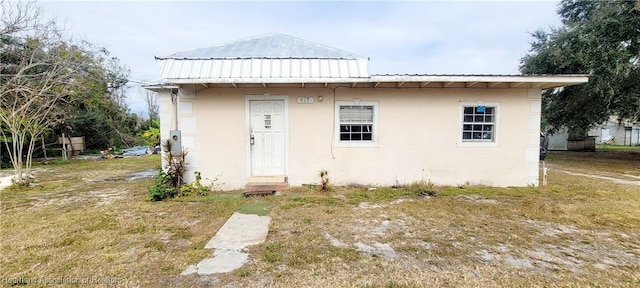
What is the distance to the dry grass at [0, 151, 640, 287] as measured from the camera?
2758 mm

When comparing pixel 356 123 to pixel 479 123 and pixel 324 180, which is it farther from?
pixel 479 123

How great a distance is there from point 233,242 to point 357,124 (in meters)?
4.13

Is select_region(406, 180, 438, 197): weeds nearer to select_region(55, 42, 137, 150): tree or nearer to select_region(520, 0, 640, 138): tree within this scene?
select_region(520, 0, 640, 138): tree

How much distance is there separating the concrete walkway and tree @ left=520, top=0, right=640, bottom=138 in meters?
12.2

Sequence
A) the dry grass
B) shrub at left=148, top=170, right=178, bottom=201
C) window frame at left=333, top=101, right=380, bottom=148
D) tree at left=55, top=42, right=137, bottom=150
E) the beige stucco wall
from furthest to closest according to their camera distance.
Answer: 1. tree at left=55, top=42, right=137, bottom=150
2. window frame at left=333, top=101, right=380, bottom=148
3. the beige stucco wall
4. shrub at left=148, top=170, right=178, bottom=201
5. the dry grass

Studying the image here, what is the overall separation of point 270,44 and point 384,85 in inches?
120

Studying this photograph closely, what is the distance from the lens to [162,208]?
521 centimetres

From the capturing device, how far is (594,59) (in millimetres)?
9852

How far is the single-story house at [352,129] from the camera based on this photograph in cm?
656

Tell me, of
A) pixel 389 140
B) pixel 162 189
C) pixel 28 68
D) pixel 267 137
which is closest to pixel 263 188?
pixel 267 137

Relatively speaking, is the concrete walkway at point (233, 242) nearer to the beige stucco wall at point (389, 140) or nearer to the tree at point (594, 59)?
the beige stucco wall at point (389, 140)

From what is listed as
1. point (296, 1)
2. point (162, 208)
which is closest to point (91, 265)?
point (162, 208)

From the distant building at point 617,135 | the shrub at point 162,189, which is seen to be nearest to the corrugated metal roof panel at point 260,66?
the shrub at point 162,189

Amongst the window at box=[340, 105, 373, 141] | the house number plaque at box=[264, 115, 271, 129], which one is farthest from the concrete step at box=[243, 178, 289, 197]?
the window at box=[340, 105, 373, 141]
